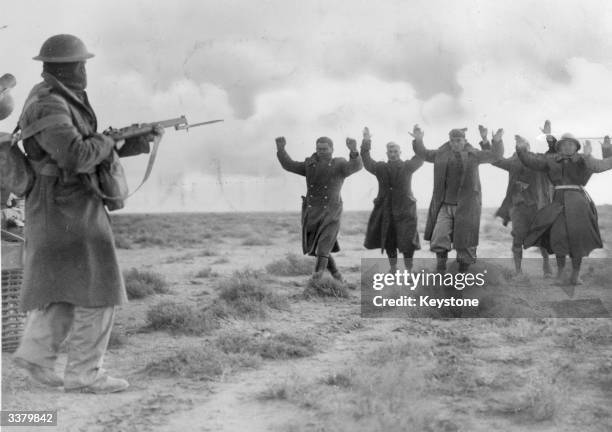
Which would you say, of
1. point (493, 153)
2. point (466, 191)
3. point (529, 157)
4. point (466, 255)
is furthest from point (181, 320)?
point (529, 157)

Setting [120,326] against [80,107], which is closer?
[80,107]

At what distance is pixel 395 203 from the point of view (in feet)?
32.2

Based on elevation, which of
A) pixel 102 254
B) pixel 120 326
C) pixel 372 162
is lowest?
pixel 120 326

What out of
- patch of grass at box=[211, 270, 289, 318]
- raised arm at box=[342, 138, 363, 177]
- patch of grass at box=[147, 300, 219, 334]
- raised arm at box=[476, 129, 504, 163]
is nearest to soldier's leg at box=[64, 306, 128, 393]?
patch of grass at box=[147, 300, 219, 334]

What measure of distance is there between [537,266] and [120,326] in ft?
25.1

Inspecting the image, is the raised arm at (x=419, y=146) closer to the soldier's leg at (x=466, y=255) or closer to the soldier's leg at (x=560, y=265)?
the soldier's leg at (x=466, y=255)

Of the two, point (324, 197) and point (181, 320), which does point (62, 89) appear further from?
point (324, 197)

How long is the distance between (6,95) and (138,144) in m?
1.60

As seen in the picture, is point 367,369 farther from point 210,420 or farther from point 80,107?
point 80,107

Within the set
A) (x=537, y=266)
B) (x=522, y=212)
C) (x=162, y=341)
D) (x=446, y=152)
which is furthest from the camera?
(x=537, y=266)

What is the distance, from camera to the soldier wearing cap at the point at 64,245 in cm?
446

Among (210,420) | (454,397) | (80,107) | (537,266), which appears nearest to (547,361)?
(454,397)

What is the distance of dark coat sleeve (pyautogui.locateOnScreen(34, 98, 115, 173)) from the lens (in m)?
4.27

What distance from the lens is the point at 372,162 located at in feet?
32.2
